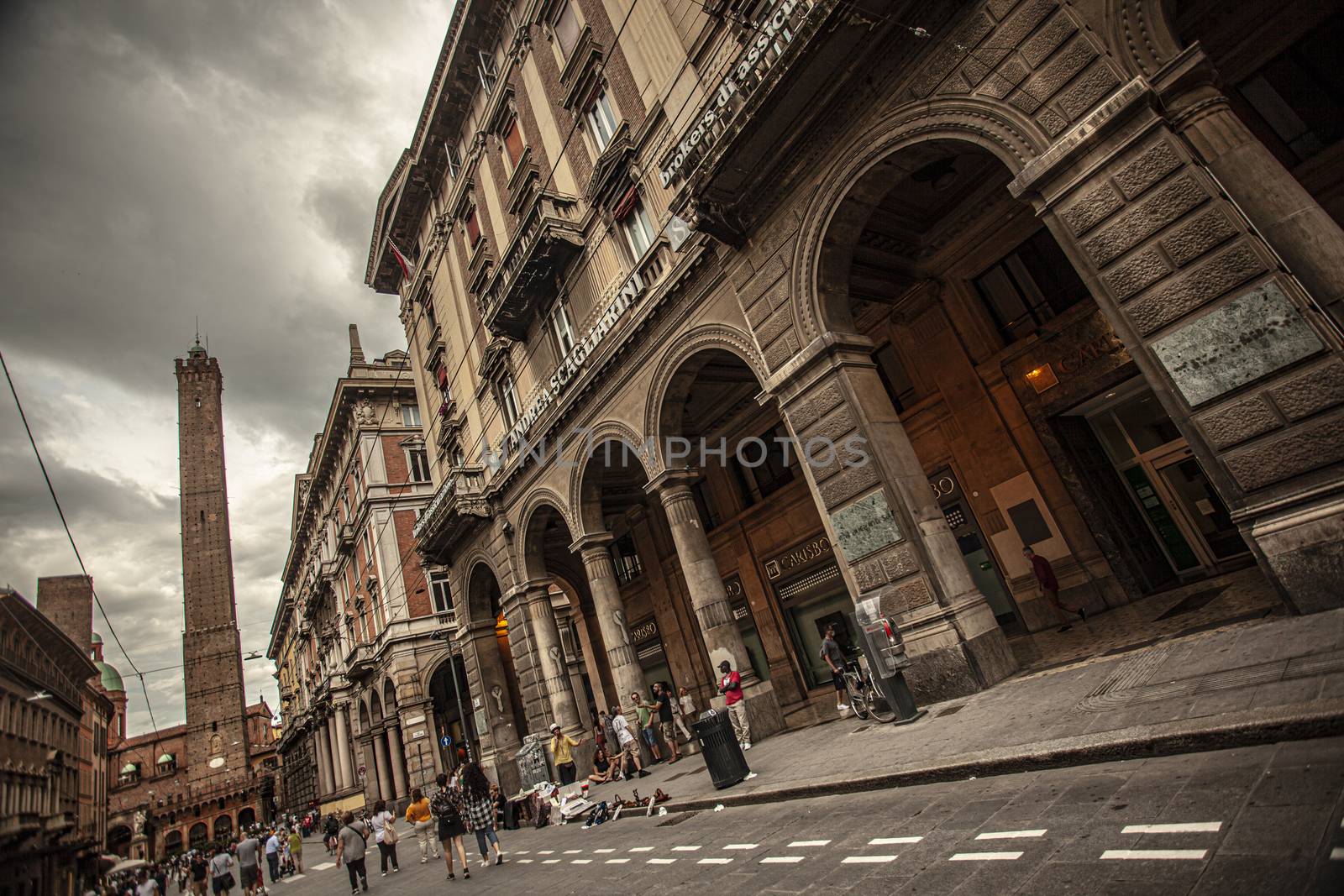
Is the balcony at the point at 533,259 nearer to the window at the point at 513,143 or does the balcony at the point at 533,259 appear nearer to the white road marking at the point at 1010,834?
the window at the point at 513,143

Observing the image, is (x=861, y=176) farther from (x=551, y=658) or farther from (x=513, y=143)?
(x=513, y=143)

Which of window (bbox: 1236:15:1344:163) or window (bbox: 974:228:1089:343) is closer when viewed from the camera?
window (bbox: 1236:15:1344:163)

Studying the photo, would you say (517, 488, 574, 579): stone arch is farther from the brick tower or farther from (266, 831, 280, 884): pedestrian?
the brick tower

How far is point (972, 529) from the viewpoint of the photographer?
518 inches

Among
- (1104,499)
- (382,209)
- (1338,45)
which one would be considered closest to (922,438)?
(1104,499)

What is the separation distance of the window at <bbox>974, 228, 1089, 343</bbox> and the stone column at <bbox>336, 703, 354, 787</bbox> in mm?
39613

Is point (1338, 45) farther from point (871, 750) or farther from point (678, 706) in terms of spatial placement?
point (678, 706)

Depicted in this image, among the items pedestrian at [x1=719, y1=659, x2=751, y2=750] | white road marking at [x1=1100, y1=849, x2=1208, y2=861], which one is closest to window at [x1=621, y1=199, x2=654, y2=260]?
Answer: pedestrian at [x1=719, y1=659, x2=751, y2=750]

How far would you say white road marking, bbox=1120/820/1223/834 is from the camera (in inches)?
121

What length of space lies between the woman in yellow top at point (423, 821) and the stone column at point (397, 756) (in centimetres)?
1785

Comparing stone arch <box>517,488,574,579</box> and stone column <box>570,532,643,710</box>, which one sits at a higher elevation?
stone arch <box>517,488,574,579</box>

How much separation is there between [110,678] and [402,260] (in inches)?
3789

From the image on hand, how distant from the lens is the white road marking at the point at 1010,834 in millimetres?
3707

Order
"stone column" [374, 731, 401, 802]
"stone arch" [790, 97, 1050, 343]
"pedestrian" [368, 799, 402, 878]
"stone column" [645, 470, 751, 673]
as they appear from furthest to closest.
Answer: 1. "stone column" [374, 731, 401, 802]
2. "pedestrian" [368, 799, 402, 878]
3. "stone column" [645, 470, 751, 673]
4. "stone arch" [790, 97, 1050, 343]
